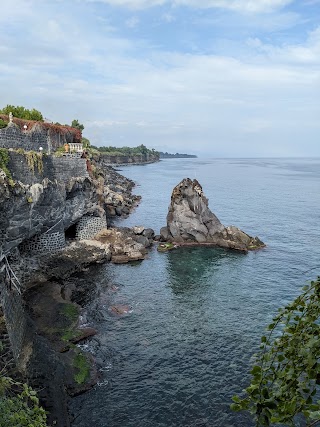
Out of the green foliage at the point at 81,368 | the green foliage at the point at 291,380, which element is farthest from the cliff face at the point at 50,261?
the green foliage at the point at 291,380

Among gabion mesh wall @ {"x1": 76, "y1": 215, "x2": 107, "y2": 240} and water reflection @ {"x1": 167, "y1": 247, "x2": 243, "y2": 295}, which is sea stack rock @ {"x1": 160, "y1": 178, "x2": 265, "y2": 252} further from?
gabion mesh wall @ {"x1": 76, "y1": 215, "x2": 107, "y2": 240}

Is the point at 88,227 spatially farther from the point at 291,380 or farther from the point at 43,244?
the point at 291,380

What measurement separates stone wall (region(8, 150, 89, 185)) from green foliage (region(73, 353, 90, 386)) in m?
19.7

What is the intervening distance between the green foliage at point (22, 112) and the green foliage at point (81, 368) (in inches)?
1657

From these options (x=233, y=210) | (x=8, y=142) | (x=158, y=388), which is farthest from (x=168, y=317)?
(x=233, y=210)

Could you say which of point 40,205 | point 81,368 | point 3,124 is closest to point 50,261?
point 40,205

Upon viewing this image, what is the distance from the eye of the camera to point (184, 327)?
3406cm

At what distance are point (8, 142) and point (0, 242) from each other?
14876 millimetres

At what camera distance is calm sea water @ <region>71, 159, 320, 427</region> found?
78.0ft

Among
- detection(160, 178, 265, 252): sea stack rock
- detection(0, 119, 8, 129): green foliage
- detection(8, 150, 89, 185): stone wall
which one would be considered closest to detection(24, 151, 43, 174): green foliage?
detection(8, 150, 89, 185): stone wall

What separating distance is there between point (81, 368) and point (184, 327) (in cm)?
1065

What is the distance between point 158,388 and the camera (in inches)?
1007

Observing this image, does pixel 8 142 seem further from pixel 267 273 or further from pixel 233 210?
pixel 233 210

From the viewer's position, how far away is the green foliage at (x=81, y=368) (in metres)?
25.6
